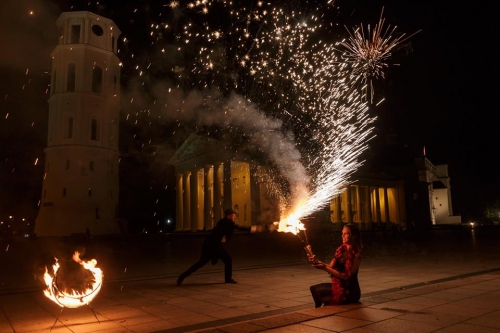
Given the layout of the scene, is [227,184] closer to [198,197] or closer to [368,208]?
[198,197]

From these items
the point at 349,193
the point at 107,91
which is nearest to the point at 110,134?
the point at 107,91

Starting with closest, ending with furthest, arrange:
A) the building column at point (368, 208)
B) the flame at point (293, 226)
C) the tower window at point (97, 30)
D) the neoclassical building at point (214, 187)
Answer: the flame at point (293, 226), the tower window at point (97, 30), the neoclassical building at point (214, 187), the building column at point (368, 208)

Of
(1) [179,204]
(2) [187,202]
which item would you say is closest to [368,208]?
(2) [187,202]

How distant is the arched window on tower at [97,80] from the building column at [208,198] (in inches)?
671

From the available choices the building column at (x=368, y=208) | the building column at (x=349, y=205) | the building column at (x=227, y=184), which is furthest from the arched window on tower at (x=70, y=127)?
the building column at (x=368, y=208)

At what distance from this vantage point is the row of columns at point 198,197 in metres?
51.0

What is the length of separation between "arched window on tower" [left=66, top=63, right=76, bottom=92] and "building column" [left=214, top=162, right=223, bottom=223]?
59.9 feet

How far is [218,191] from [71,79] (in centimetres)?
2084

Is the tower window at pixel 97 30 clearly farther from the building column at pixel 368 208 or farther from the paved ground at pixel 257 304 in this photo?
the building column at pixel 368 208

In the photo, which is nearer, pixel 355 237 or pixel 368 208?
pixel 355 237

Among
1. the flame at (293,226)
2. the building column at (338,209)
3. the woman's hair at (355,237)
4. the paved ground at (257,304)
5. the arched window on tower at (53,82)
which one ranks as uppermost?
the arched window on tower at (53,82)

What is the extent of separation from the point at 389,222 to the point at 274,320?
2318 inches

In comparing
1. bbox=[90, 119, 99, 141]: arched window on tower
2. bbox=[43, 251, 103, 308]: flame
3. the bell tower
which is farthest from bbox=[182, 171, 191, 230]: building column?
bbox=[43, 251, 103, 308]: flame

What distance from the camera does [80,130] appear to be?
39.6m
